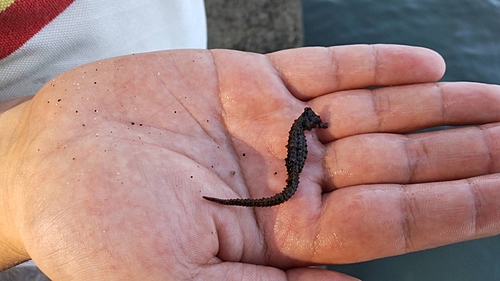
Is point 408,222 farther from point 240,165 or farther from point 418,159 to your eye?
point 240,165

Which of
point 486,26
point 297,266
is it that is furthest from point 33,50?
point 486,26

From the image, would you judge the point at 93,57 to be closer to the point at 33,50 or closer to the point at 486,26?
the point at 33,50

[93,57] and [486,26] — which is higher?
[93,57]

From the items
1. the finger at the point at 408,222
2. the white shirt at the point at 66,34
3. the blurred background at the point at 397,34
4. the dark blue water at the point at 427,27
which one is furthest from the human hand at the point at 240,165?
the dark blue water at the point at 427,27

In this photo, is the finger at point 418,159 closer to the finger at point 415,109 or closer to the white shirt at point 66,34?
the finger at point 415,109

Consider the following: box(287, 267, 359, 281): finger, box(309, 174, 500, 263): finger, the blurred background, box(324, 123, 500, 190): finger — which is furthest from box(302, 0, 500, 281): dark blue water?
box(287, 267, 359, 281): finger

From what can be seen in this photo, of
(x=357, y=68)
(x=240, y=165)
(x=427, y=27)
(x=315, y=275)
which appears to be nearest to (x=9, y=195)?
(x=240, y=165)
